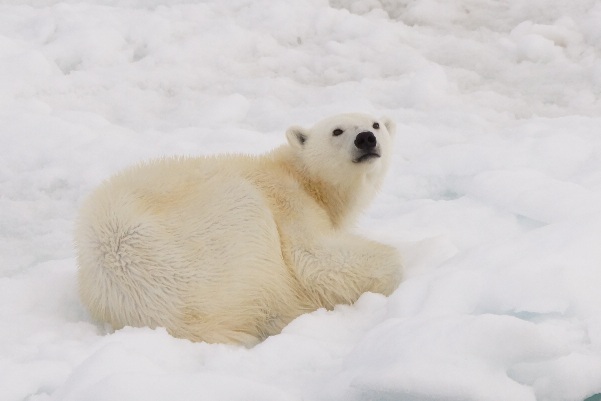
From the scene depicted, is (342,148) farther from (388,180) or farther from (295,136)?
(388,180)

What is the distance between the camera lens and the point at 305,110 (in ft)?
18.7

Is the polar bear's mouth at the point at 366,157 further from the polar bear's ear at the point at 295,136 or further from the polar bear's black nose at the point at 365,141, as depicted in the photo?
the polar bear's ear at the point at 295,136

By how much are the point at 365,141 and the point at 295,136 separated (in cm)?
40

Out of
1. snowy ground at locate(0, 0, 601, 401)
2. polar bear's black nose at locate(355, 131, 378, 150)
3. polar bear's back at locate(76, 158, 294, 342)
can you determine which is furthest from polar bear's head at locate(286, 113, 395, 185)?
polar bear's back at locate(76, 158, 294, 342)

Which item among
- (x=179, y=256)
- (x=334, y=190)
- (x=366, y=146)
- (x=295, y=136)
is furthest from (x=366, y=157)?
(x=179, y=256)

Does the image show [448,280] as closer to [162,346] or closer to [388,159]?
[162,346]

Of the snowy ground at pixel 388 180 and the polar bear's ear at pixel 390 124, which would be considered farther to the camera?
the polar bear's ear at pixel 390 124

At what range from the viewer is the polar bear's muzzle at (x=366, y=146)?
3770mm

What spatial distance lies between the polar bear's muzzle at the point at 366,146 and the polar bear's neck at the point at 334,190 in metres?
0.13

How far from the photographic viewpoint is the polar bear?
312 centimetres

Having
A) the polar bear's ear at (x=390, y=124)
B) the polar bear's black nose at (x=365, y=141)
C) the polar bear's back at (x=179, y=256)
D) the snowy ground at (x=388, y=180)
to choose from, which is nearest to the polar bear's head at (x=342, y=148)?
the polar bear's black nose at (x=365, y=141)

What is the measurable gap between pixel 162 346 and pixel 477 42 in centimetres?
474

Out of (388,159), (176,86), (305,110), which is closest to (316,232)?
(388,159)

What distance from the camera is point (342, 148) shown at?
12.6 ft
